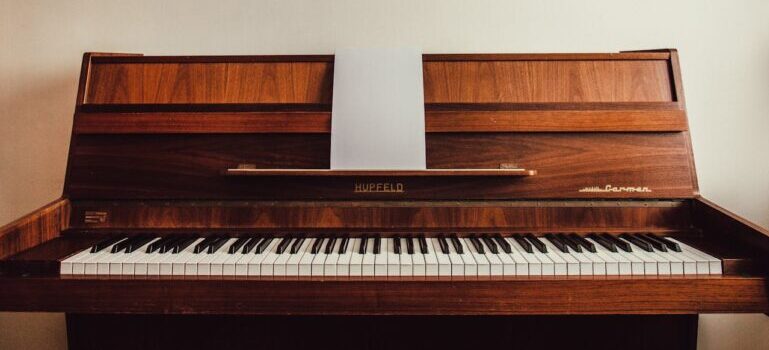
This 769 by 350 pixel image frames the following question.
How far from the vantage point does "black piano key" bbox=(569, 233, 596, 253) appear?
4.33ft

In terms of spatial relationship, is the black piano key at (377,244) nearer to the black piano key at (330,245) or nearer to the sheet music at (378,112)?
the black piano key at (330,245)

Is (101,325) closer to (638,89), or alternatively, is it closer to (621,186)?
(621,186)

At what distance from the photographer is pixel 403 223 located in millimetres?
1548

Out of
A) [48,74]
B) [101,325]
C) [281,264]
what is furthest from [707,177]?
[48,74]

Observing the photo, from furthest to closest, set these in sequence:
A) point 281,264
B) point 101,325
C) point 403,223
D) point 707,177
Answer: point 707,177
point 101,325
point 403,223
point 281,264

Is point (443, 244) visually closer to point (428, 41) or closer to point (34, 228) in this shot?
point (428, 41)

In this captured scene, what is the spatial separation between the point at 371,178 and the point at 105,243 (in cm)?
88

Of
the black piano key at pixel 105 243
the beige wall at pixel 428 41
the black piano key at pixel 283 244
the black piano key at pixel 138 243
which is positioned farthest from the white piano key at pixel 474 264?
the beige wall at pixel 428 41

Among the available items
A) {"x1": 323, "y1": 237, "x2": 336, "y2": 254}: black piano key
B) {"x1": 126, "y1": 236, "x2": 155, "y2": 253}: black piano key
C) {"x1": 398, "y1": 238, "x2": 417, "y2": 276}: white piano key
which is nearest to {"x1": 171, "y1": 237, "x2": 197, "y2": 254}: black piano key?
{"x1": 126, "y1": 236, "x2": 155, "y2": 253}: black piano key

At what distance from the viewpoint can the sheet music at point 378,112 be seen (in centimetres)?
155

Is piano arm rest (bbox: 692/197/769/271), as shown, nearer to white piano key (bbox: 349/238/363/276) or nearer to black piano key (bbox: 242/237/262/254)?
white piano key (bbox: 349/238/363/276)

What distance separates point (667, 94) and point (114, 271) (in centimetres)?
193

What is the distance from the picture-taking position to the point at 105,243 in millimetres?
1379

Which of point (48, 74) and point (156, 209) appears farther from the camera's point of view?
point (48, 74)
